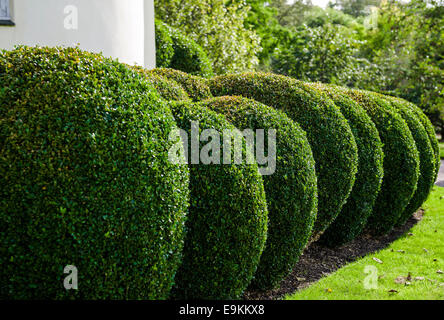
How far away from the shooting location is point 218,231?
147 inches

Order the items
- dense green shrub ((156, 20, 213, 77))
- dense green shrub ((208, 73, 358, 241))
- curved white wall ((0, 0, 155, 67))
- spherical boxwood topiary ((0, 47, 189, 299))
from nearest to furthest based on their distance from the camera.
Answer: spherical boxwood topiary ((0, 47, 189, 299)), dense green shrub ((208, 73, 358, 241)), curved white wall ((0, 0, 155, 67)), dense green shrub ((156, 20, 213, 77))

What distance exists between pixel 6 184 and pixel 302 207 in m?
2.80

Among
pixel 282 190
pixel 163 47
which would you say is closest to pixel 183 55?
pixel 163 47

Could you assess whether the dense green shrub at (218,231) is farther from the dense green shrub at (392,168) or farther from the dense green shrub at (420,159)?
the dense green shrub at (420,159)

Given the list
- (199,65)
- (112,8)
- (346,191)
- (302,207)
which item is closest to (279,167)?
(302,207)

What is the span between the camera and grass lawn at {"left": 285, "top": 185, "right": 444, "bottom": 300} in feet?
15.4

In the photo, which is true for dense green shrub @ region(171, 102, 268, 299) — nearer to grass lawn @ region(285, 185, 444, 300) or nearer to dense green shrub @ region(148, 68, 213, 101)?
grass lawn @ region(285, 185, 444, 300)

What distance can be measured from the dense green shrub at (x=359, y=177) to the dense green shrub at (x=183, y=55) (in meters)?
4.43

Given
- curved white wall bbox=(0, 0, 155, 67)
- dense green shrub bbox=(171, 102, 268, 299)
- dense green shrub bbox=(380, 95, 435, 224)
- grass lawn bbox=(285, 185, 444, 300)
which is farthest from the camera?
dense green shrub bbox=(380, 95, 435, 224)

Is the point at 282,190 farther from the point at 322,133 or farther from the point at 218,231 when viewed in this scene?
the point at 322,133

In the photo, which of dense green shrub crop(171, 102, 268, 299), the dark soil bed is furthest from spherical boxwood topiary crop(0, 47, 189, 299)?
the dark soil bed

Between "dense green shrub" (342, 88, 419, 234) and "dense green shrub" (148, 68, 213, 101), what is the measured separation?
277cm

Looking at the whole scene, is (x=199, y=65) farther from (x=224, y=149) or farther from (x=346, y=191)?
(x=224, y=149)

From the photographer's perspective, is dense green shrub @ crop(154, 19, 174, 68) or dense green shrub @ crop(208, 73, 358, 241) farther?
dense green shrub @ crop(154, 19, 174, 68)
